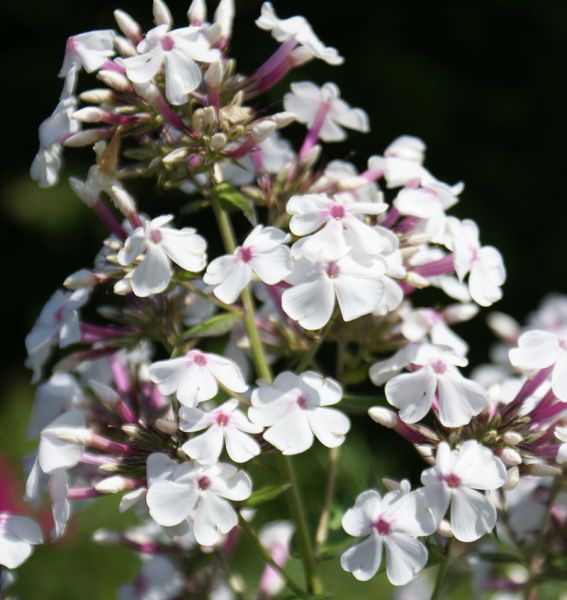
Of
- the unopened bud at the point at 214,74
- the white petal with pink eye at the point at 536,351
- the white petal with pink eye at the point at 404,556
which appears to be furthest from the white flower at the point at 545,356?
the unopened bud at the point at 214,74

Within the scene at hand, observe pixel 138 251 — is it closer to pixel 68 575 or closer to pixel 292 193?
pixel 292 193

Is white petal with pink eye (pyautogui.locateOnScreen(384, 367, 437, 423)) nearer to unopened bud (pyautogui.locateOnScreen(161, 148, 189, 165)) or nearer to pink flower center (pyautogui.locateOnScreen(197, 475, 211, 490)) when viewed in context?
pink flower center (pyautogui.locateOnScreen(197, 475, 211, 490))

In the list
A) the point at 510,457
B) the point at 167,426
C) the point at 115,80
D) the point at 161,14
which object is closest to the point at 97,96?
the point at 115,80

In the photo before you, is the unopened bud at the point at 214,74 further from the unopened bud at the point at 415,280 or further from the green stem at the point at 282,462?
the unopened bud at the point at 415,280

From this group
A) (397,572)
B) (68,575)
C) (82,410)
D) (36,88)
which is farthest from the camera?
(36,88)

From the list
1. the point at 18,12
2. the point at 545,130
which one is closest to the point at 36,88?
the point at 18,12

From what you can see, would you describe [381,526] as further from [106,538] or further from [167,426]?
[106,538]
